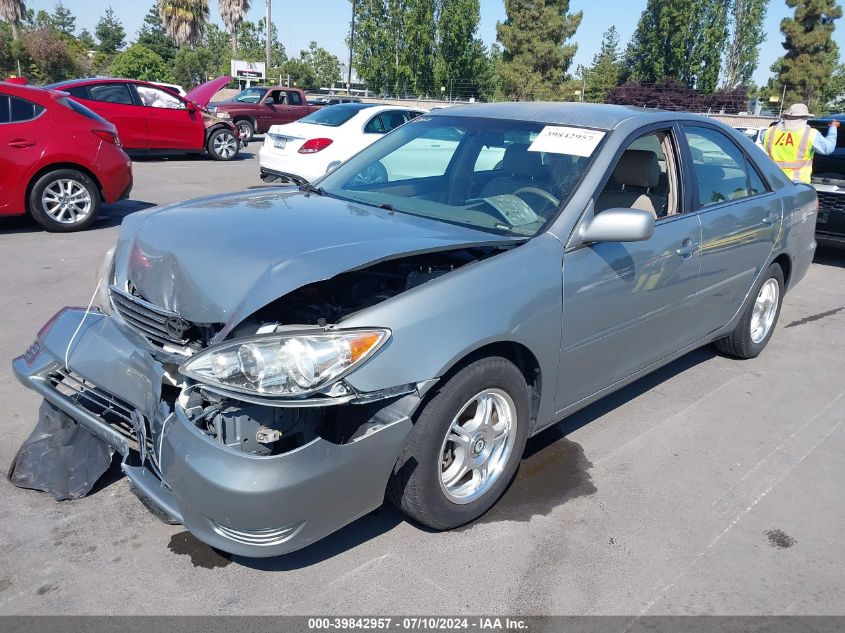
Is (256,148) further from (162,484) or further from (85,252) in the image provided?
(162,484)

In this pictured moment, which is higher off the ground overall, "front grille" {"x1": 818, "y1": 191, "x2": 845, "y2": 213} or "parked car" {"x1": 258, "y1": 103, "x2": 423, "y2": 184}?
"parked car" {"x1": 258, "y1": 103, "x2": 423, "y2": 184}

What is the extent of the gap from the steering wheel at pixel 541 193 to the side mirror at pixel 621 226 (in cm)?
26

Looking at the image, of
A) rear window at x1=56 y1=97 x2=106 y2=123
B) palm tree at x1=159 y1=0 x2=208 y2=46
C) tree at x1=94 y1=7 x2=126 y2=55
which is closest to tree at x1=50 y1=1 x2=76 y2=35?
tree at x1=94 y1=7 x2=126 y2=55

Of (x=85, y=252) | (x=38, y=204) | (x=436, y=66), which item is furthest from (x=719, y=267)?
(x=436, y=66)

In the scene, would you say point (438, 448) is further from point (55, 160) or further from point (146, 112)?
point (146, 112)

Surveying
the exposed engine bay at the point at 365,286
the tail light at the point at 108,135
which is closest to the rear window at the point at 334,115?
the tail light at the point at 108,135

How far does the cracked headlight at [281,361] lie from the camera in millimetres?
2514

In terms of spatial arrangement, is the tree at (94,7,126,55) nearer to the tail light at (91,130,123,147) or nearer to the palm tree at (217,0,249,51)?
the palm tree at (217,0,249,51)

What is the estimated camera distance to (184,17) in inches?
1948

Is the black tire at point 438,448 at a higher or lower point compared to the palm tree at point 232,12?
lower

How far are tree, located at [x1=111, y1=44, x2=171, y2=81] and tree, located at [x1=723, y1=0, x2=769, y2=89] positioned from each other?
40.2 metres

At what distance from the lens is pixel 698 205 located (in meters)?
4.25

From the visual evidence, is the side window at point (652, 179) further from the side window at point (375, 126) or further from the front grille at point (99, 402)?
the side window at point (375, 126)

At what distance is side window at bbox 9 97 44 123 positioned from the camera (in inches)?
308
